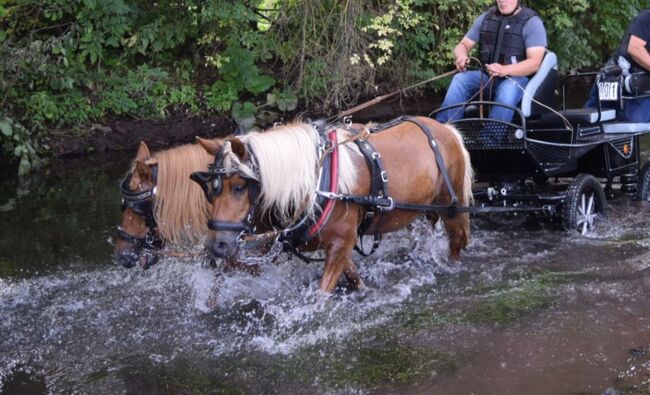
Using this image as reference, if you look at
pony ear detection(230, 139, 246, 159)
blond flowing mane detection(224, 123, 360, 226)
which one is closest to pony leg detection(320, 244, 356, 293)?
blond flowing mane detection(224, 123, 360, 226)

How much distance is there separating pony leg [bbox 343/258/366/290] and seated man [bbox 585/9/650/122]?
327 centimetres

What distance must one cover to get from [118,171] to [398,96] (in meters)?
5.45

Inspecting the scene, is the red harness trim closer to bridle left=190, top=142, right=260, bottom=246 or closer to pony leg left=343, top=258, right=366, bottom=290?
bridle left=190, top=142, right=260, bottom=246

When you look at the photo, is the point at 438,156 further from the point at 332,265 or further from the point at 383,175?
the point at 332,265

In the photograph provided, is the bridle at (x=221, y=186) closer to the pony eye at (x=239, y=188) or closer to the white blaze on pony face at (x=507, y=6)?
the pony eye at (x=239, y=188)

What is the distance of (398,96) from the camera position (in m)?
14.0

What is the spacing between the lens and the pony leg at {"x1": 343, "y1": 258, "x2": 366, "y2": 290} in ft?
17.5

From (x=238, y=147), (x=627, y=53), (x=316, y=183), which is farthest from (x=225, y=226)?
(x=627, y=53)

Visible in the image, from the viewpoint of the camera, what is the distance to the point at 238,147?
4.50 meters

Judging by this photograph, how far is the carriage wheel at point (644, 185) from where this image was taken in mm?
7422

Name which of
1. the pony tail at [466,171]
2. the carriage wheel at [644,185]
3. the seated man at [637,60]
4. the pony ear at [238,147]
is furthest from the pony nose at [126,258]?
the carriage wheel at [644,185]

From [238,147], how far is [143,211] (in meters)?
0.93

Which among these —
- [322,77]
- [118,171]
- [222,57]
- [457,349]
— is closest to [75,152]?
[118,171]

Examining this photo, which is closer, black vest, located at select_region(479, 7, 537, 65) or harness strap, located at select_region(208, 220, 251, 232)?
harness strap, located at select_region(208, 220, 251, 232)
